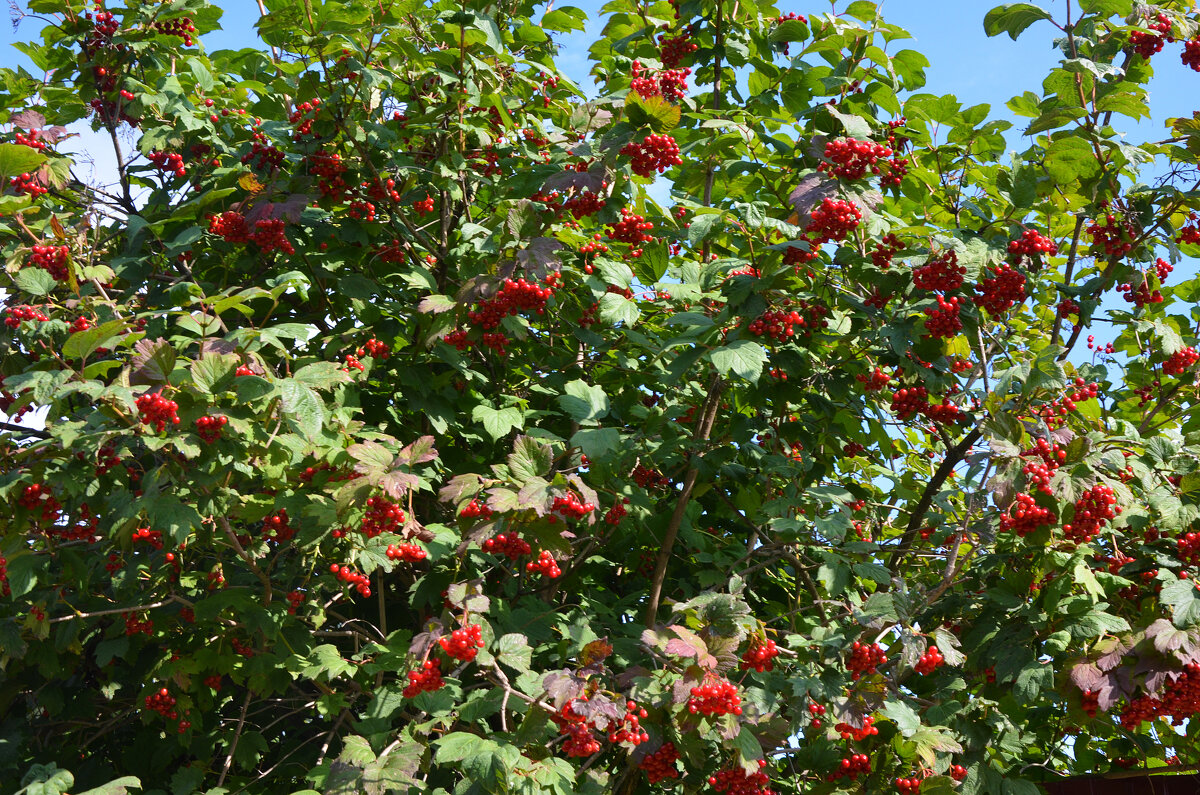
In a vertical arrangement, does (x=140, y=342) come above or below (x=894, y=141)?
below

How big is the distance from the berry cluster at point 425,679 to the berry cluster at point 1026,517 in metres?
2.26

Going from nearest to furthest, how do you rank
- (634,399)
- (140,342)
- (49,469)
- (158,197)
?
1. (140,342)
2. (49,469)
3. (634,399)
4. (158,197)

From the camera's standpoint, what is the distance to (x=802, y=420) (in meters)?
5.21

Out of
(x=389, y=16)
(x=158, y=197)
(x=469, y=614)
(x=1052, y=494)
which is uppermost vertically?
(x=389, y=16)

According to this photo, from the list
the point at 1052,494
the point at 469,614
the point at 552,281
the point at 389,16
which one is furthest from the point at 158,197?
the point at 1052,494

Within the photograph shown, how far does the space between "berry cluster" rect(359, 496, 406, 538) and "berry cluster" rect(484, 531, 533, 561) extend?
1.17 ft

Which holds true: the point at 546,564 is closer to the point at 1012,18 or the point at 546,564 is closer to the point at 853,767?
the point at 853,767

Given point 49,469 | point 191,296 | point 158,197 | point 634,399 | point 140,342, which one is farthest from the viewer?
point 158,197

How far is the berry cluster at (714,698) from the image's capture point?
3.37 meters

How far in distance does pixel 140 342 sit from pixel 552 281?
1677 millimetres

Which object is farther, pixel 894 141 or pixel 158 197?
pixel 158 197

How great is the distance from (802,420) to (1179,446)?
178 cm

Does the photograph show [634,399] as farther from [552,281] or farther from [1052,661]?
[1052,661]

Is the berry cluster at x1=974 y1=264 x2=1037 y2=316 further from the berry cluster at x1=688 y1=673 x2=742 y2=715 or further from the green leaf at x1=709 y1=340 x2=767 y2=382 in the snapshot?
the berry cluster at x1=688 y1=673 x2=742 y2=715
